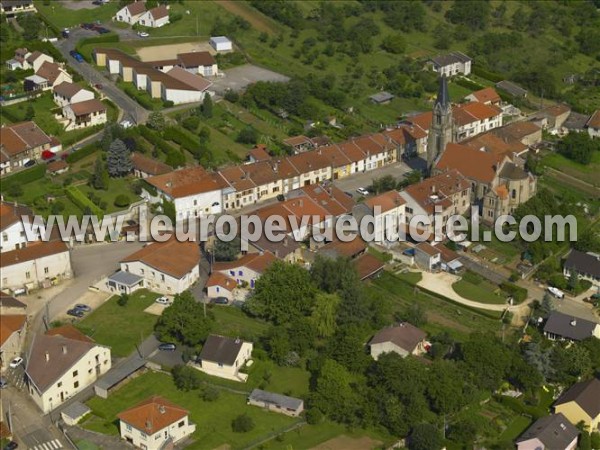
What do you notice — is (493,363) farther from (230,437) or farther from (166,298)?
(166,298)

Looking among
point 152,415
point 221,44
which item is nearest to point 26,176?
point 152,415

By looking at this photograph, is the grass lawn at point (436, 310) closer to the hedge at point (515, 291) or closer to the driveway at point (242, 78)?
the hedge at point (515, 291)

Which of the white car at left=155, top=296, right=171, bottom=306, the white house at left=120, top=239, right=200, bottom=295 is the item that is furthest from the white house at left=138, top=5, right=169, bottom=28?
the white car at left=155, top=296, right=171, bottom=306

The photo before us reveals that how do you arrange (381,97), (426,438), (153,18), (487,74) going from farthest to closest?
1. (153,18)
2. (487,74)
3. (381,97)
4. (426,438)

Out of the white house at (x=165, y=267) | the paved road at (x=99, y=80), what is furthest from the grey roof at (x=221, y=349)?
the paved road at (x=99, y=80)

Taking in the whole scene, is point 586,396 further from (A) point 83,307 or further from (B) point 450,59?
(B) point 450,59

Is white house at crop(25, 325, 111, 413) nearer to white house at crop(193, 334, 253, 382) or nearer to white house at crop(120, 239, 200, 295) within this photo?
white house at crop(193, 334, 253, 382)
